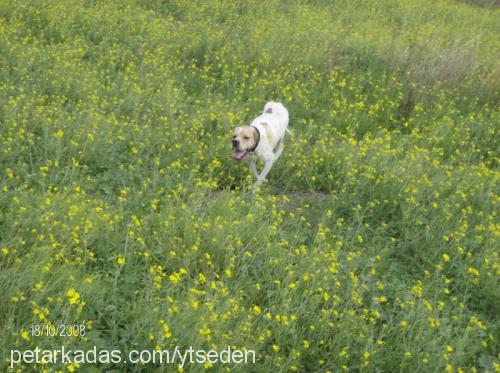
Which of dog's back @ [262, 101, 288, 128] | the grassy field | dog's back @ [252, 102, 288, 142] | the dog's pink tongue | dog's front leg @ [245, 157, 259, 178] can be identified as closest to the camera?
the grassy field

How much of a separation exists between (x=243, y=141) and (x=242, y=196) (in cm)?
85

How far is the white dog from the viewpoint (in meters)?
5.53

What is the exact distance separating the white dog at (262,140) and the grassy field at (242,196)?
0.15 meters

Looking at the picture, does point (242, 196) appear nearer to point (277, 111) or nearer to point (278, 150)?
point (278, 150)

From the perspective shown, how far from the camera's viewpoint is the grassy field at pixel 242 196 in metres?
3.43

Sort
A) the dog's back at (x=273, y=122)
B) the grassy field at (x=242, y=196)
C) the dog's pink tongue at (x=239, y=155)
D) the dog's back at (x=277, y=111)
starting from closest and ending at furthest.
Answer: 1. the grassy field at (x=242, y=196)
2. the dog's pink tongue at (x=239, y=155)
3. the dog's back at (x=273, y=122)
4. the dog's back at (x=277, y=111)

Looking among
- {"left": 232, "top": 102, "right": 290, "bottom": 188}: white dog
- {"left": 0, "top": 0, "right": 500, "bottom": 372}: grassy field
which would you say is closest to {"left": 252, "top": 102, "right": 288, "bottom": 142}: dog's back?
{"left": 232, "top": 102, "right": 290, "bottom": 188}: white dog

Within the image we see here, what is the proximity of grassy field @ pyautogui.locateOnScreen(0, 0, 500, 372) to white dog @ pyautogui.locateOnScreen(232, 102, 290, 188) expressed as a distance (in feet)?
0.51

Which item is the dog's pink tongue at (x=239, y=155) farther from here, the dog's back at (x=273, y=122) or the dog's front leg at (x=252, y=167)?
the dog's back at (x=273, y=122)

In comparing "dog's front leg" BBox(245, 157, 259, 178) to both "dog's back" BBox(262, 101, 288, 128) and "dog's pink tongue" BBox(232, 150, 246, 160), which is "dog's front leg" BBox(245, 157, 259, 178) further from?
"dog's back" BBox(262, 101, 288, 128)

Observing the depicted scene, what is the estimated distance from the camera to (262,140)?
5711 millimetres

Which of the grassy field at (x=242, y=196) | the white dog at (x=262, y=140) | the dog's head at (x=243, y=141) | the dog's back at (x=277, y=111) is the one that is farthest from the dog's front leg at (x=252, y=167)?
the dog's back at (x=277, y=111)

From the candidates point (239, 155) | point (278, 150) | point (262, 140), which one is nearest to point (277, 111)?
point (278, 150)

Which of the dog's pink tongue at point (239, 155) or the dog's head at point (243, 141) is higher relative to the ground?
the dog's head at point (243, 141)
